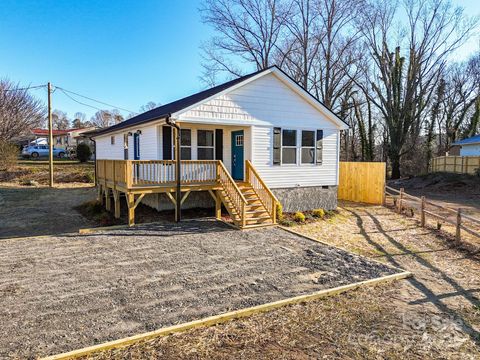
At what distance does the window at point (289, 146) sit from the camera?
1282 cm

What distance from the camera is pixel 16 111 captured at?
3005 cm

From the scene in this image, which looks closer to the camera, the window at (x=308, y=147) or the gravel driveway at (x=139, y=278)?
the gravel driveway at (x=139, y=278)

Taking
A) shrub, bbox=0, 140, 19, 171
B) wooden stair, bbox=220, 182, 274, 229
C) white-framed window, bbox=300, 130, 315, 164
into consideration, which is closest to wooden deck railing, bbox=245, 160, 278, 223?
wooden stair, bbox=220, 182, 274, 229

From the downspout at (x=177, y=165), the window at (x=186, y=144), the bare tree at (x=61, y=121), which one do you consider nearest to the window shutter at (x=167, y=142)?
the window at (x=186, y=144)

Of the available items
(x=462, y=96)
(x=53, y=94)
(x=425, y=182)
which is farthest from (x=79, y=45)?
(x=462, y=96)

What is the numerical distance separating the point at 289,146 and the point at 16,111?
29.1m

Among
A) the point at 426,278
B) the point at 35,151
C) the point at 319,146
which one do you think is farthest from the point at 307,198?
the point at 35,151

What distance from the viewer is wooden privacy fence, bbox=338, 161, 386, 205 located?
1574 cm

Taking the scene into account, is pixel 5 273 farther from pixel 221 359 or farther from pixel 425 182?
pixel 425 182

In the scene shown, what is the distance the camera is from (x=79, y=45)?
21000mm

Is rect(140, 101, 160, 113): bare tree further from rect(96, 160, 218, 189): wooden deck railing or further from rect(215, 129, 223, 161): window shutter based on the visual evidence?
rect(96, 160, 218, 189): wooden deck railing

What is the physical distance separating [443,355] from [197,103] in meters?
9.48

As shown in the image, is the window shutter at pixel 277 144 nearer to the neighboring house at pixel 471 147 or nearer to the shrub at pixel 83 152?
the neighboring house at pixel 471 147

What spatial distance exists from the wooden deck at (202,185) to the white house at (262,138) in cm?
17
